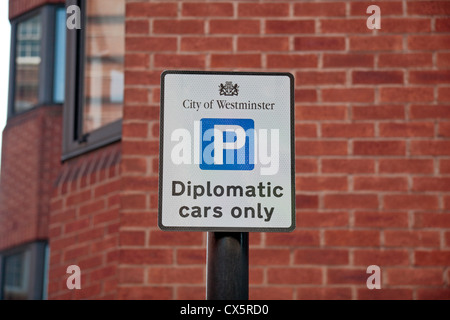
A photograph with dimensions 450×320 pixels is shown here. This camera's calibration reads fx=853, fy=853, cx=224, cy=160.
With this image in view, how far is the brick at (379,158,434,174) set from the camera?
4.34m

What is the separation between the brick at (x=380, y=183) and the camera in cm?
432

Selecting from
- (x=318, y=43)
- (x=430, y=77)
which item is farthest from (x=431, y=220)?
(x=318, y=43)

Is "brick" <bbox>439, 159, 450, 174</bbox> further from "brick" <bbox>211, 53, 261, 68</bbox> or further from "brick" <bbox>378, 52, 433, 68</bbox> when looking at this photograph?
"brick" <bbox>211, 53, 261, 68</bbox>

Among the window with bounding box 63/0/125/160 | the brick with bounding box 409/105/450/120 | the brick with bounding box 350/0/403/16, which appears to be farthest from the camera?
the window with bounding box 63/0/125/160

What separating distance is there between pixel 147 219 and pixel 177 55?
0.87m

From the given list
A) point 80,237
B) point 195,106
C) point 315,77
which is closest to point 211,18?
point 315,77

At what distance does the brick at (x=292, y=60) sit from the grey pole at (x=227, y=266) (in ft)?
6.89

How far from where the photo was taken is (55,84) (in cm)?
1059

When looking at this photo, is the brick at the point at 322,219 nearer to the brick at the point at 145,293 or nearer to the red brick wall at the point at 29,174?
the brick at the point at 145,293

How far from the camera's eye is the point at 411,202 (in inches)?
170

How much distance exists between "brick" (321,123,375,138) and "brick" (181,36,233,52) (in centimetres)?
65

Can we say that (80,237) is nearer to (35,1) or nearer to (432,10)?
(432,10)

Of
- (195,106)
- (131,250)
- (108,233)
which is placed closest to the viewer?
(195,106)

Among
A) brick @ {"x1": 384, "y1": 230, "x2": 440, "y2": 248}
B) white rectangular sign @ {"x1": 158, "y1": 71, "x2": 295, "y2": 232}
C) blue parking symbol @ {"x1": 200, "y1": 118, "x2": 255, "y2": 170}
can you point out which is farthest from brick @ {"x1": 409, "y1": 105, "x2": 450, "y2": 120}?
blue parking symbol @ {"x1": 200, "y1": 118, "x2": 255, "y2": 170}
